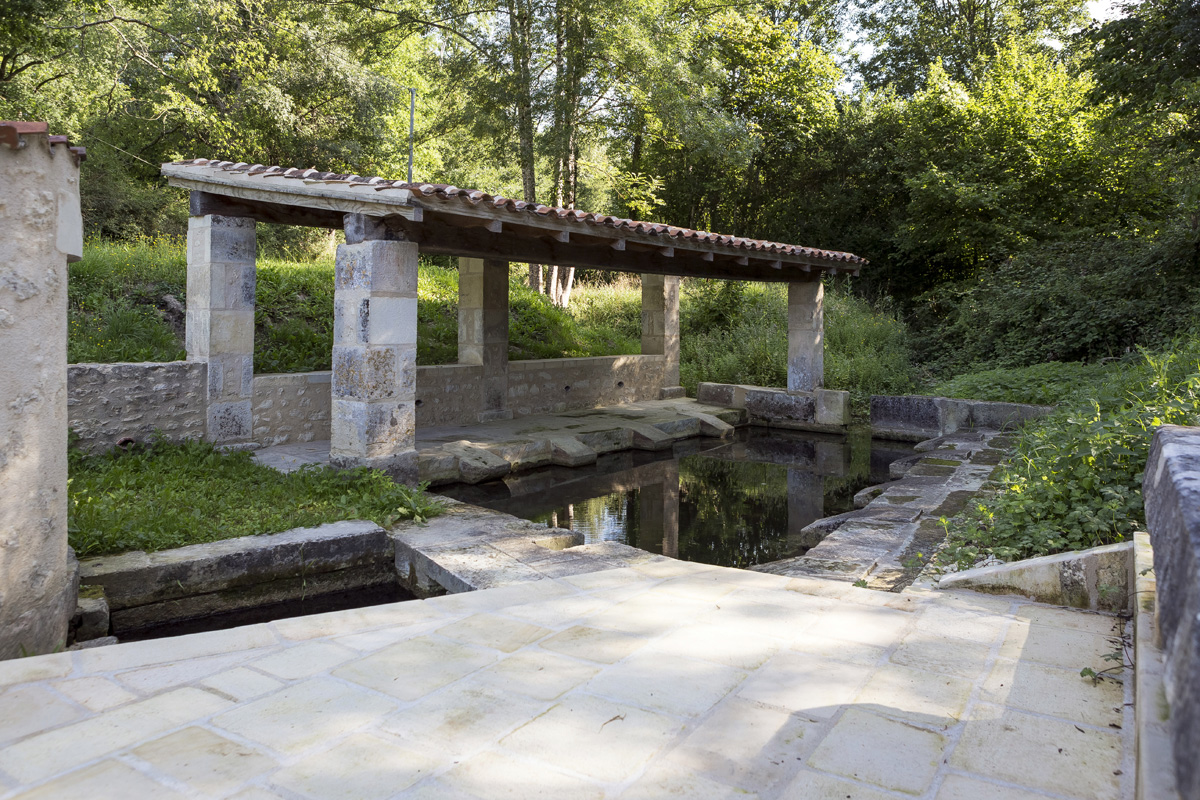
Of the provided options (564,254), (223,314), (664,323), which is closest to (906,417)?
(664,323)

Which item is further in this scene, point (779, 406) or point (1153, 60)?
point (779, 406)

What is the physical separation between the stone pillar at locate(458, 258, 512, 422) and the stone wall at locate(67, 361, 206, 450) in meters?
4.10

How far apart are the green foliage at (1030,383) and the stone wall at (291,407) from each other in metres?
9.01

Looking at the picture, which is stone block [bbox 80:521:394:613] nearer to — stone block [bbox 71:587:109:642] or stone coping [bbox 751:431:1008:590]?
stone block [bbox 71:587:109:642]

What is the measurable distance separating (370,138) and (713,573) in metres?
16.3

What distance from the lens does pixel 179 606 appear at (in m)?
4.82

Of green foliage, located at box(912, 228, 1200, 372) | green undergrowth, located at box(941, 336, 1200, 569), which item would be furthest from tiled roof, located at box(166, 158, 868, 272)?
green foliage, located at box(912, 228, 1200, 372)

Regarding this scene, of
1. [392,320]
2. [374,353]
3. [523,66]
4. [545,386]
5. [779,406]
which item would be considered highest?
[523,66]

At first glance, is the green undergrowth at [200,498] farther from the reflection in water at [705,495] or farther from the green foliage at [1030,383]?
the green foliage at [1030,383]

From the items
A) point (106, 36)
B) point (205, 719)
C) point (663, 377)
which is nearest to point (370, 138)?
point (106, 36)

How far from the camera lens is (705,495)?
880cm

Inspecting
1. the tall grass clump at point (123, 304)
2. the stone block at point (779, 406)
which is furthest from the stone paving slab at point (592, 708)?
the stone block at point (779, 406)

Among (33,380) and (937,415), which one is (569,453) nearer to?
(937,415)

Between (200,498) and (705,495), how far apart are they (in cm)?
522
